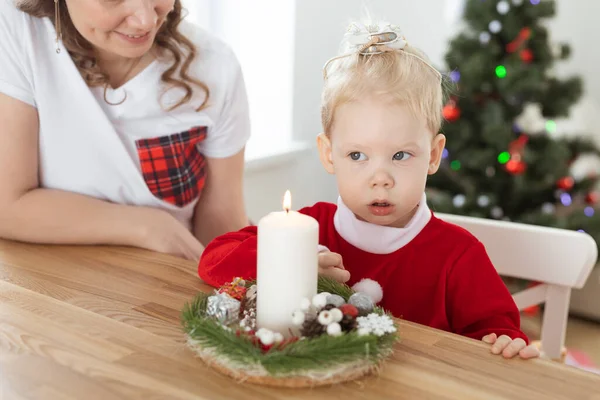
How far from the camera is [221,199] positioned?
1772 millimetres

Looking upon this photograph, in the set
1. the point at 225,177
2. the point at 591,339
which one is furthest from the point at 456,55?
the point at 225,177

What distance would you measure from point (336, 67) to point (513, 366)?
563mm

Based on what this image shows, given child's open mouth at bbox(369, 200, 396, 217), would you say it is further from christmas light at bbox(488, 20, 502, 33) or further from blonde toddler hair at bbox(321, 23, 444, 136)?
christmas light at bbox(488, 20, 502, 33)

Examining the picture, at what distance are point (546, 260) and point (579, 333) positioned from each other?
1851mm

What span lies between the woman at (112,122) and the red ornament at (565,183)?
181 cm

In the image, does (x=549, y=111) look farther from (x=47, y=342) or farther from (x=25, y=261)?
(x=47, y=342)

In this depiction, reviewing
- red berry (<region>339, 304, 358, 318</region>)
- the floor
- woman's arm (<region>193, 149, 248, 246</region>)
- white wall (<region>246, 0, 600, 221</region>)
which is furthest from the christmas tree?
red berry (<region>339, 304, 358, 318</region>)

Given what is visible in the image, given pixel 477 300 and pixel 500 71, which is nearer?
pixel 477 300

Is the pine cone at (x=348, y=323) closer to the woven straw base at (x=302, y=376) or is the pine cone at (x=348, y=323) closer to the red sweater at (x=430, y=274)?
the woven straw base at (x=302, y=376)

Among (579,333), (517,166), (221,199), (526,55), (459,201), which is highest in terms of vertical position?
(526,55)

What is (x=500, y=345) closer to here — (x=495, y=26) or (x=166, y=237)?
(x=166, y=237)

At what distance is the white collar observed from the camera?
119 centimetres

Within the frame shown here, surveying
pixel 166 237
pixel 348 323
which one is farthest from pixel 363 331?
pixel 166 237

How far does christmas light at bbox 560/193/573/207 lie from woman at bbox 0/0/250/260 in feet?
5.96
